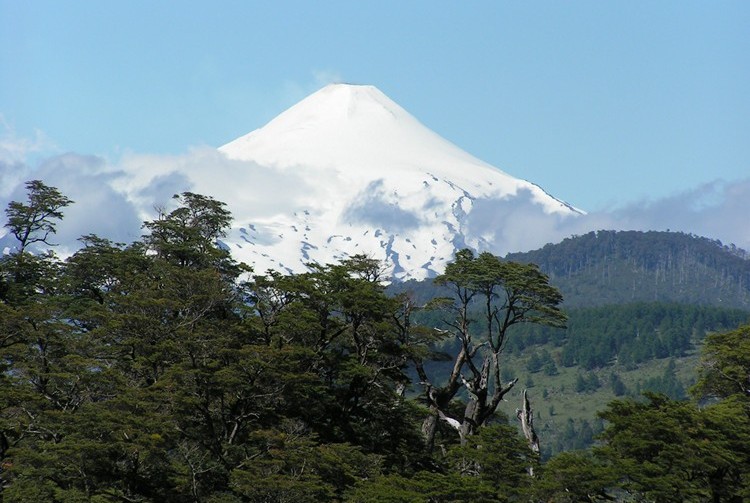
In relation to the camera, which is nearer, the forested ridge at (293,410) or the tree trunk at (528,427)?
the forested ridge at (293,410)

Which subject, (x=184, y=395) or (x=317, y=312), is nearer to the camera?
(x=184, y=395)

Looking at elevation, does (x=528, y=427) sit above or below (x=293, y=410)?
above

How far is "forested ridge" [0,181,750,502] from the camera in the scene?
4453cm


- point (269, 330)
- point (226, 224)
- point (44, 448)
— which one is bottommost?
point (44, 448)

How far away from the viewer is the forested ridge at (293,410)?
146ft

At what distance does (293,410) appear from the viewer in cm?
5128

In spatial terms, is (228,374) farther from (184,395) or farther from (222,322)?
(222,322)

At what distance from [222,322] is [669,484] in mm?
24757

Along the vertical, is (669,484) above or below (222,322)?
below

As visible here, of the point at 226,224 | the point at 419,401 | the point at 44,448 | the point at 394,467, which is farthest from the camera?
the point at 226,224

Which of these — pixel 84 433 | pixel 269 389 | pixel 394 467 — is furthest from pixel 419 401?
pixel 84 433

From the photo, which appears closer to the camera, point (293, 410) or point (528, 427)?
point (293, 410)

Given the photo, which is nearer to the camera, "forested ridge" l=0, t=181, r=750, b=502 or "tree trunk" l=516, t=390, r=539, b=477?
"forested ridge" l=0, t=181, r=750, b=502

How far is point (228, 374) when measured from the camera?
1875 inches
